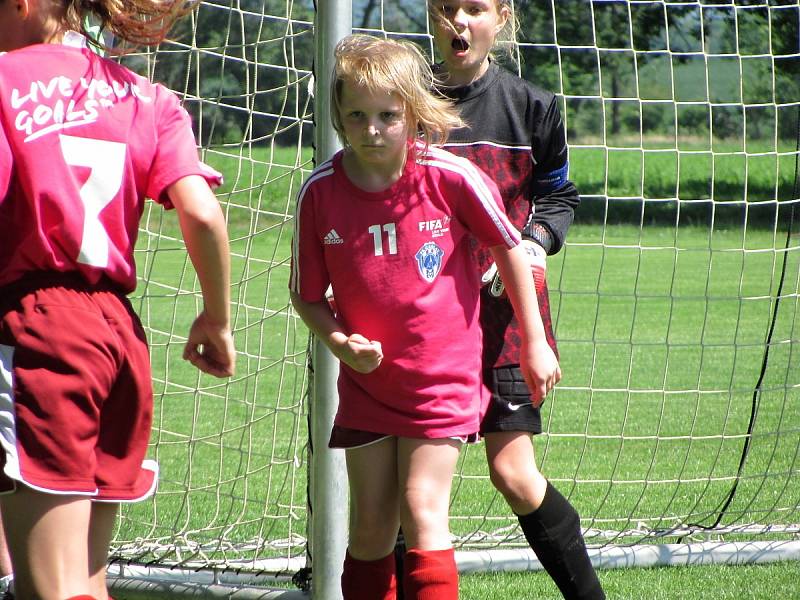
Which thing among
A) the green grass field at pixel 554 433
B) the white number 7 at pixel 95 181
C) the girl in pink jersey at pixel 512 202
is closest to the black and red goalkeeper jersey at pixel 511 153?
the girl in pink jersey at pixel 512 202

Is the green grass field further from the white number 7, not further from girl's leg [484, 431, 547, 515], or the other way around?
the white number 7

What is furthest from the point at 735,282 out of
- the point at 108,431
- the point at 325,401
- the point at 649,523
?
the point at 108,431

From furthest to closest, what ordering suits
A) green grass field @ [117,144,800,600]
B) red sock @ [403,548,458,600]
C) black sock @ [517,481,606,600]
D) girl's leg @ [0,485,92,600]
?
green grass field @ [117,144,800,600] < black sock @ [517,481,606,600] < red sock @ [403,548,458,600] < girl's leg @ [0,485,92,600]

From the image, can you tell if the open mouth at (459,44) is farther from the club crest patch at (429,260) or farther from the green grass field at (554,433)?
the green grass field at (554,433)

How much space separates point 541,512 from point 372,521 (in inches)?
19.8

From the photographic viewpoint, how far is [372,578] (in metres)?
2.33

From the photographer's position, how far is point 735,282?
11688 mm

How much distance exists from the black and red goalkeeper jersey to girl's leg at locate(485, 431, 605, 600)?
209 millimetres

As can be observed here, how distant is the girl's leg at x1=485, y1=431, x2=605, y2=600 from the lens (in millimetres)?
2543

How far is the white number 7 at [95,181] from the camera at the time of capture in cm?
171

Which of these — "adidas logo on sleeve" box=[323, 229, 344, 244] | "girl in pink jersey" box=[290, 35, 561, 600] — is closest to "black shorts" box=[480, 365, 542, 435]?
"girl in pink jersey" box=[290, 35, 561, 600]

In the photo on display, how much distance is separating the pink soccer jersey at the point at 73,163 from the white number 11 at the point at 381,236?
0.56m

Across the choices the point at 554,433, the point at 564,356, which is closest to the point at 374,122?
the point at 554,433

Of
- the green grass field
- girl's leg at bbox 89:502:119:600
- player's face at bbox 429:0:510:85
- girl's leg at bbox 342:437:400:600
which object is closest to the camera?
girl's leg at bbox 89:502:119:600
